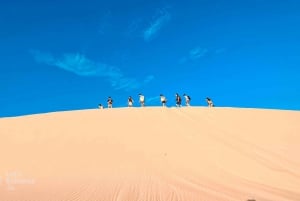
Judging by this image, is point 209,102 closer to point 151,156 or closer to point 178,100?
point 178,100

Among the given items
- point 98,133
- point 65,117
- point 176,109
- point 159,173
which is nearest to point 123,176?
point 159,173

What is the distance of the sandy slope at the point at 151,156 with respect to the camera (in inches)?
394

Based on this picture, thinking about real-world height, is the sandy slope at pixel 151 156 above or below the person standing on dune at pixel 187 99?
below

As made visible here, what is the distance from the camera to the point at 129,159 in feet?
47.2

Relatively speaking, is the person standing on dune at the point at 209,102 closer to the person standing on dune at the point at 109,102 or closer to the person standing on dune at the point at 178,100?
the person standing on dune at the point at 178,100

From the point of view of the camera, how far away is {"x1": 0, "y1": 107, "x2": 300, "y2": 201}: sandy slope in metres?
10.0

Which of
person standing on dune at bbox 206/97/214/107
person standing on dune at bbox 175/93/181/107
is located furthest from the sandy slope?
person standing on dune at bbox 206/97/214/107

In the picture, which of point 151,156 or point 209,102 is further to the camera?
point 209,102

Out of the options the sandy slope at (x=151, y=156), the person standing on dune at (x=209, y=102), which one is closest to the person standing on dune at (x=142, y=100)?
the sandy slope at (x=151, y=156)

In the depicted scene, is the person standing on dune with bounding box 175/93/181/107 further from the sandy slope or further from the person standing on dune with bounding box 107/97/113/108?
the person standing on dune with bounding box 107/97/113/108

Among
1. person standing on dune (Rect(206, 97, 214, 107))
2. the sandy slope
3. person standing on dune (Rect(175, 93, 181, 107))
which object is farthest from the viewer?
person standing on dune (Rect(206, 97, 214, 107))

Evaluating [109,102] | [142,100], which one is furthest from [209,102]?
[109,102]

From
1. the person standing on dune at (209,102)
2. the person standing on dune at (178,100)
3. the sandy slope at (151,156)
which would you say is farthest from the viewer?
the person standing on dune at (209,102)

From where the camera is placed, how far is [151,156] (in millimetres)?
14828
